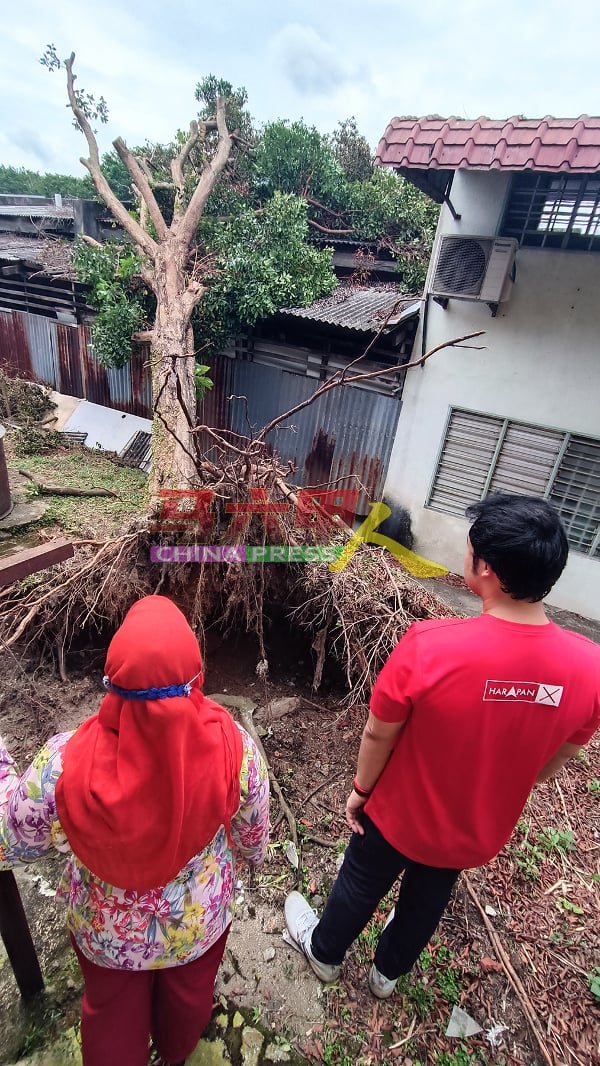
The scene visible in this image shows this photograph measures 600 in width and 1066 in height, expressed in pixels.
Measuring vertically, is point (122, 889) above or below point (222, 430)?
below

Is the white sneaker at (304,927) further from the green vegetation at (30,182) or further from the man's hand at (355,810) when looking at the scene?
the green vegetation at (30,182)

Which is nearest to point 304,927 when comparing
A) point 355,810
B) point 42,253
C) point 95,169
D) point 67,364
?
point 355,810

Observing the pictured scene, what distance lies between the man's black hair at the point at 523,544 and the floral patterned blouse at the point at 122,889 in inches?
35.6

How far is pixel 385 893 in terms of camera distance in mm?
1774

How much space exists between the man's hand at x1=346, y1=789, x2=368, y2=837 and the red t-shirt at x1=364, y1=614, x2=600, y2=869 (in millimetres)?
175

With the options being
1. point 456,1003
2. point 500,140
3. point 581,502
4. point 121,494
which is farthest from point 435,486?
point 456,1003

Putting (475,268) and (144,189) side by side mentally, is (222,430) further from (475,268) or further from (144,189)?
(144,189)

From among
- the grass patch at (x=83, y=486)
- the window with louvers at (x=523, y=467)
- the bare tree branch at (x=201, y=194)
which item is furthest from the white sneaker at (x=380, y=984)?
the bare tree branch at (x=201, y=194)

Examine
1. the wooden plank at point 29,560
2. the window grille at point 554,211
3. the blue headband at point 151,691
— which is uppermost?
the window grille at point 554,211

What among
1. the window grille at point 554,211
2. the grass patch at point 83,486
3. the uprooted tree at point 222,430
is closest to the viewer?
the uprooted tree at point 222,430

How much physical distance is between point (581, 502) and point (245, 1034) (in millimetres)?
6126

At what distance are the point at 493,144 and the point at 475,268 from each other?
4.42 ft

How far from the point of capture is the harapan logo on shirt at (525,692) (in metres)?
1.36

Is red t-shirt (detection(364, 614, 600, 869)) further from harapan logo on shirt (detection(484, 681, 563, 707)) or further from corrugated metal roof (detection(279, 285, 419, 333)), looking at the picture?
corrugated metal roof (detection(279, 285, 419, 333))
